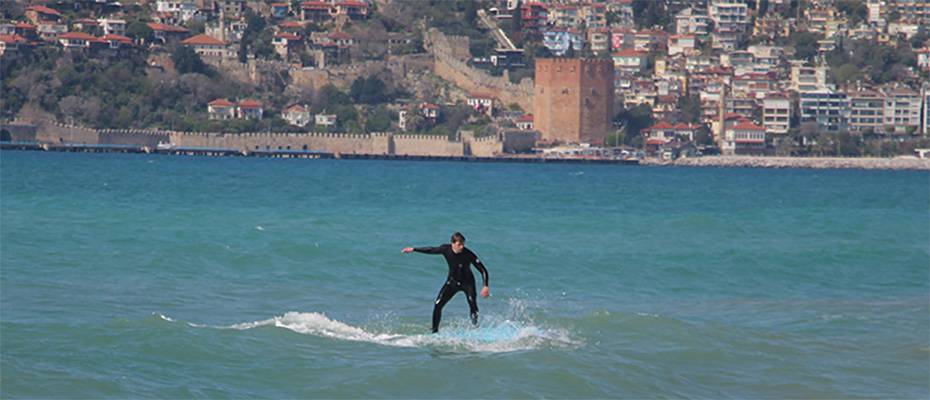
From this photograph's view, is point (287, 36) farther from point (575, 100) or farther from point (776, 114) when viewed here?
point (776, 114)

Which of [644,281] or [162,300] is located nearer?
[162,300]

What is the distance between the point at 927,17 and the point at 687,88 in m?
26.3

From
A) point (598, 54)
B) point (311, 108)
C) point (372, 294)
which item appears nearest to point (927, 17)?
point (598, 54)

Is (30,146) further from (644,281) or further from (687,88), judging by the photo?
(644,281)

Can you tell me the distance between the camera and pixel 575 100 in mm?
90438

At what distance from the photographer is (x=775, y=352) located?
11.9 meters

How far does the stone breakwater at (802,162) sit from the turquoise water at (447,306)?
56.4m

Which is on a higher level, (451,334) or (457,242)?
(457,242)

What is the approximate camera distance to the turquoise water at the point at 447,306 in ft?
34.5

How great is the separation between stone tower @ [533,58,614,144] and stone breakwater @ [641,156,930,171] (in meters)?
5.15

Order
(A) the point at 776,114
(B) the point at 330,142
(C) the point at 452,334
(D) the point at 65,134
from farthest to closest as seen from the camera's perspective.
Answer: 1. (A) the point at 776,114
2. (B) the point at 330,142
3. (D) the point at 65,134
4. (C) the point at 452,334

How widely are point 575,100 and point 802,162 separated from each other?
12.0m

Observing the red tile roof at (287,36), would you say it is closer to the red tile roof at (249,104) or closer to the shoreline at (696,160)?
the red tile roof at (249,104)

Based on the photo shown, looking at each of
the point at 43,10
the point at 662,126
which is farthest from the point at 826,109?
the point at 43,10
